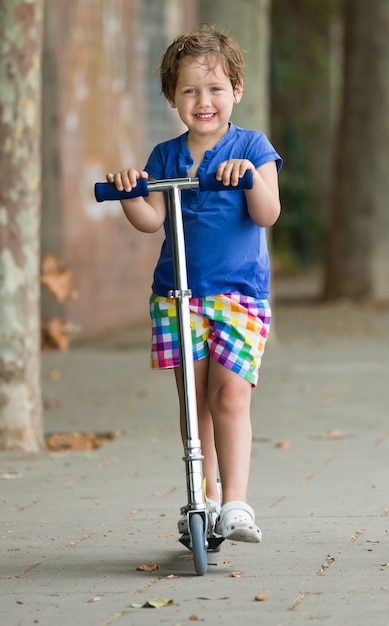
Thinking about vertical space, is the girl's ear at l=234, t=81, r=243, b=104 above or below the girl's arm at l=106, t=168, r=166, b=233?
above

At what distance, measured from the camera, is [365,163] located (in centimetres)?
1689

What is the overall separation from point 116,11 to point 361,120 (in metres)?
3.63

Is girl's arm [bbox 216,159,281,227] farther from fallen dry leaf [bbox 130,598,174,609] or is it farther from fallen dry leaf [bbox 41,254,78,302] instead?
fallen dry leaf [bbox 41,254,78,302]

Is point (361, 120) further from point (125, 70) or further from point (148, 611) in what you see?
point (148, 611)

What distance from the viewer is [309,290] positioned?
65.6ft

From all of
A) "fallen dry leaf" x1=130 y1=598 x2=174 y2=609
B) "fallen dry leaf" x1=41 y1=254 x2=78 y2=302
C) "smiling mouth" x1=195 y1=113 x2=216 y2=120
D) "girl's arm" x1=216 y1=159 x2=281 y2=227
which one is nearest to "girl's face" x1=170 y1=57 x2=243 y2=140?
"smiling mouth" x1=195 y1=113 x2=216 y2=120

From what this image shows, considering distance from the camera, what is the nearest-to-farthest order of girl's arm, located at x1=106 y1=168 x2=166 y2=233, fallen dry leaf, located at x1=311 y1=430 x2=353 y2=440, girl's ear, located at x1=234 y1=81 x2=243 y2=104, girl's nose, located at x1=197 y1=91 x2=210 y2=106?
girl's arm, located at x1=106 y1=168 x2=166 y2=233
girl's nose, located at x1=197 y1=91 x2=210 y2=106
girl's ear, located at x1=234 y1=81 x2=243 y2=104
fallen dry leaf, located at x1=311 y1=430 x2=353 y2=440

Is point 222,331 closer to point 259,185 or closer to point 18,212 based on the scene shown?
point 259,185

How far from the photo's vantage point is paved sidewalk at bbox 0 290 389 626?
4031 millimetres

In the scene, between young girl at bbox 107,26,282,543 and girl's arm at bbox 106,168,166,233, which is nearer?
girl's arm at bbox 106,168,166,233

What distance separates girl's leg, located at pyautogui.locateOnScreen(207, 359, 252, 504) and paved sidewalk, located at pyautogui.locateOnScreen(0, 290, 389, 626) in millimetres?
285

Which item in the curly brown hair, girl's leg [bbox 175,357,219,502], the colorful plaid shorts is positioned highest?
the curly brown hair

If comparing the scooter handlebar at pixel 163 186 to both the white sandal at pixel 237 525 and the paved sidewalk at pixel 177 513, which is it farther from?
the paved sidewalk at pixel 177 513

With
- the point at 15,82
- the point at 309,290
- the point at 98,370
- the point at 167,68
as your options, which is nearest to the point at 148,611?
the point at 167,68
